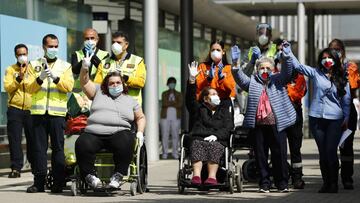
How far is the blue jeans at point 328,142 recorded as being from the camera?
1360 centimetres

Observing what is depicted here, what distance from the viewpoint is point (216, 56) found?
45.5 feet

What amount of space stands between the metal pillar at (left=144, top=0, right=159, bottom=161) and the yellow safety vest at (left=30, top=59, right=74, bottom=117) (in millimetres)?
7110

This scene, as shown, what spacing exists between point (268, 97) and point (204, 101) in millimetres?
720

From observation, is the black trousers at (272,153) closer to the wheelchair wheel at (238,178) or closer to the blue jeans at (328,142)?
the wheelchair wheel at (238,178)

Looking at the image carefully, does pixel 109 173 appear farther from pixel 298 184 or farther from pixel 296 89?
pixel 296 89

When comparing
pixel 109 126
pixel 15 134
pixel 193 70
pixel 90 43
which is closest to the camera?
pixel 109 126

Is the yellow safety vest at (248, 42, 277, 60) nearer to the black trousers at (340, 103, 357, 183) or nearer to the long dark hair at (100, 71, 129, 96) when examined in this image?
the black trousers at (340, 103, 357, 183)

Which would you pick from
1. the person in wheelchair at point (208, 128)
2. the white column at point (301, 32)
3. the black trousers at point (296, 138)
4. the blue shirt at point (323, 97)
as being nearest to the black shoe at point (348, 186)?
the black trousers at point (296, 138)

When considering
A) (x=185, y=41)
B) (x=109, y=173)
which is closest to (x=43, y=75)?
(x=109, y=173)

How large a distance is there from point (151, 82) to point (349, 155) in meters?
7.18

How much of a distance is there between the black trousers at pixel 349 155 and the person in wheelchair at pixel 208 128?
1513mm

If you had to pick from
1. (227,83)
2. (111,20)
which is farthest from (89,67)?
(111,20)

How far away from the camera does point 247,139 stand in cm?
1488

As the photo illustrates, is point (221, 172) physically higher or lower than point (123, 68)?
lower
